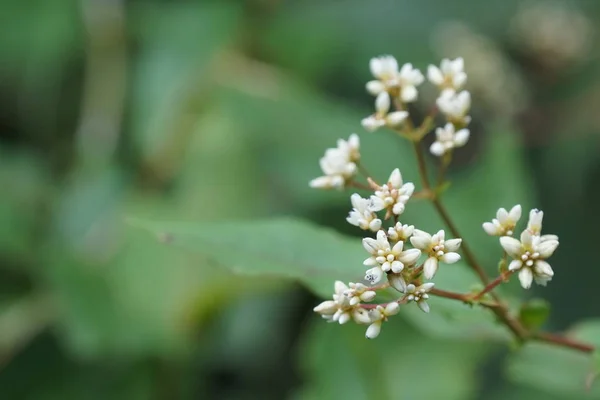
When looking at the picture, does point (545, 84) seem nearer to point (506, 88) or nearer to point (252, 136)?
point (506, 88)

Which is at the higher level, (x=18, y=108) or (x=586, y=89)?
(x=586, y=89)

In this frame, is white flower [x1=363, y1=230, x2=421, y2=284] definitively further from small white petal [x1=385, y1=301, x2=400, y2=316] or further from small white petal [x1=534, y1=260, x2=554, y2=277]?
small white petal [x1=534, y1=260, x2=554, y2=277]

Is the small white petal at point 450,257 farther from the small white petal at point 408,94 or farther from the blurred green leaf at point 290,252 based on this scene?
the small white petal at point 408,94

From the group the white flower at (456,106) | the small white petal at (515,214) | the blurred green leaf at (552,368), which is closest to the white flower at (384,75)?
the white flower at (456,106)

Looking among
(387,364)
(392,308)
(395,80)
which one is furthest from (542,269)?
→ (387,364)

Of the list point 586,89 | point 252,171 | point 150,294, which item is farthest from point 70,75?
point 586,89

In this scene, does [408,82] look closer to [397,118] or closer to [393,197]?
[397,118]
